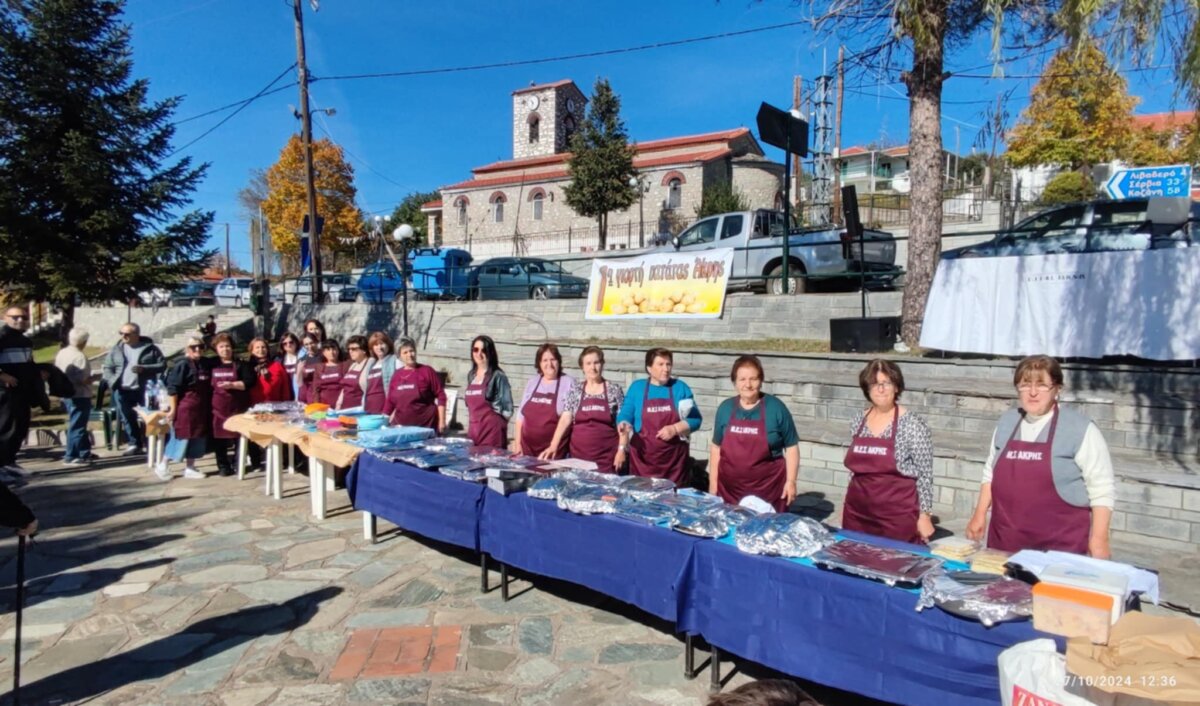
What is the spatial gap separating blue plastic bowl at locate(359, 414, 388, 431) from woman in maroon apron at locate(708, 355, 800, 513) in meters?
3.23

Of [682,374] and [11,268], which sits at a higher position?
[11,268]

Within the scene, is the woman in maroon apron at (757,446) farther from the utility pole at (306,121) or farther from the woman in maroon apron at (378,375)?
the utility pole at (306,121)

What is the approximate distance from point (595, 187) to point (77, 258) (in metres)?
20.6

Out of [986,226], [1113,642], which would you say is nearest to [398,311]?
[1113,642]

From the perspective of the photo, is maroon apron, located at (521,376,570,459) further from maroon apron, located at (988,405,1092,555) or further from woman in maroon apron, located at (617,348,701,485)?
maroon apron, located at (988,405,1092,555)

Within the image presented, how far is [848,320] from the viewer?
8.58 m

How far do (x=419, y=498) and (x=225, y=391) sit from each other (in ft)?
14.4

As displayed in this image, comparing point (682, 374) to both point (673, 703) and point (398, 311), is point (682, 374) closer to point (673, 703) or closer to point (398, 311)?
point (673, 703)

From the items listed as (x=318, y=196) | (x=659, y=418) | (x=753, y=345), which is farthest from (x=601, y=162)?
(x=659, y=418)

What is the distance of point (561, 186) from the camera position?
3669 centimetres

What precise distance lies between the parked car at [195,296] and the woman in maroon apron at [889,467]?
78.9ft

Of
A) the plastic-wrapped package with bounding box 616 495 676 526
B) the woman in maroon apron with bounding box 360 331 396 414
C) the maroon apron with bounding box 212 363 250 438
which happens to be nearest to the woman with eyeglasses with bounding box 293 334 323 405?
the maroon apron with bounding box 212 363 250 438

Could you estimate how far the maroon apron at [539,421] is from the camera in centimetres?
571

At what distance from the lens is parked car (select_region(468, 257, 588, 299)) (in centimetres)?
1722
